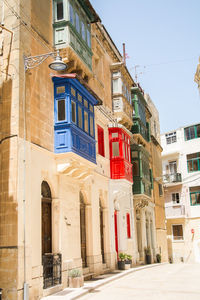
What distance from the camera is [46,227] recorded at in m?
13.4

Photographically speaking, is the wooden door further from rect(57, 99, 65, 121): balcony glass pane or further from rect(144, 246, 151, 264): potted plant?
rect(144, 246, 151, 264): potted plant

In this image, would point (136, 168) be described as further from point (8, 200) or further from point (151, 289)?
point (8, 200)

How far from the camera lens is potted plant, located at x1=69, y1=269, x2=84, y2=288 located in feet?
42.9

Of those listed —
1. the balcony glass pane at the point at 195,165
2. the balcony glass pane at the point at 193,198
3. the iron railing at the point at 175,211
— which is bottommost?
the iron railing at the point at 175,211

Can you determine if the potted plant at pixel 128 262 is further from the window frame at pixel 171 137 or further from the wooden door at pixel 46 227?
the window frame at pixel 171 137

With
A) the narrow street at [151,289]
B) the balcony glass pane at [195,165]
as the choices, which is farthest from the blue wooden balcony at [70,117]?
the balcony glass pane at [195,165]

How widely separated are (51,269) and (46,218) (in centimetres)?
175

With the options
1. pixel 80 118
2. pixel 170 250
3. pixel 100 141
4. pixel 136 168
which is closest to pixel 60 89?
pixel 80 118

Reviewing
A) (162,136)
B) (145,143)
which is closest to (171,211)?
(162,136)

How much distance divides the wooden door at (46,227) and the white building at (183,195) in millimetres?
25106

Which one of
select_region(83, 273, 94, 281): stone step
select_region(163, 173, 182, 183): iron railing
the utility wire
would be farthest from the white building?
the utility wire

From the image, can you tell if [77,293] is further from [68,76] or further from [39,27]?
[39,27]

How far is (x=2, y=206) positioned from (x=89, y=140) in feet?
17.7

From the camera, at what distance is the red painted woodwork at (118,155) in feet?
67.1
